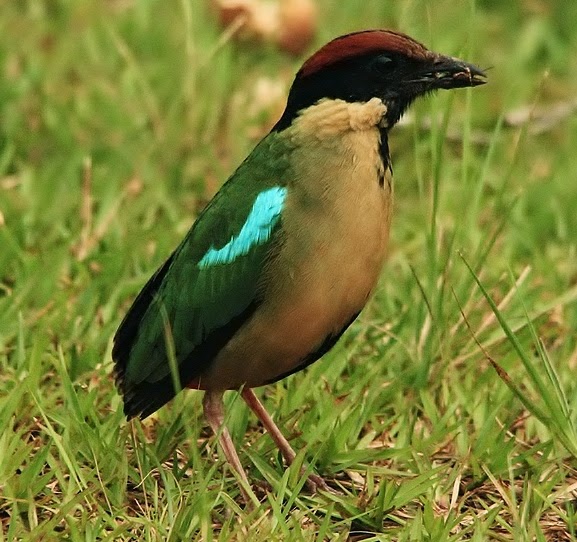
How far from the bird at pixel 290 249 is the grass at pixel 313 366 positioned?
0.22 metres

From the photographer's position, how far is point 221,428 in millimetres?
4332

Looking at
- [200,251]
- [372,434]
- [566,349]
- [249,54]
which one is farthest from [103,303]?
[249,54]

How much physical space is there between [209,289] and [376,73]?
942 millimetres

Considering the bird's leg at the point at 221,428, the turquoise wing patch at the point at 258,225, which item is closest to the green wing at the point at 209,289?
the turquoise wing patch at the point at 258,225

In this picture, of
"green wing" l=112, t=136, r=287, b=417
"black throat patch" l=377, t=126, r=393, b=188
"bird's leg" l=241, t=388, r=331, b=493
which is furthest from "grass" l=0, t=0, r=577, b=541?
"black throat patch" l=377, t=126, r=393, b=188

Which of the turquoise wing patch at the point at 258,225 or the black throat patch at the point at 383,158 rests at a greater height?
the black throat patch at the point at 383,158

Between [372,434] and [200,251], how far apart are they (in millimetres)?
905

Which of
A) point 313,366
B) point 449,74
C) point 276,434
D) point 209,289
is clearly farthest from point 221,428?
point 449,74

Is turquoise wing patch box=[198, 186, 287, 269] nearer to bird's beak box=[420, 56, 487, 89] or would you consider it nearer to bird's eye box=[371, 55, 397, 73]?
bird's eye box=[371, 55, 397, 73]

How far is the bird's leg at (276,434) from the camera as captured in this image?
15.2 ft

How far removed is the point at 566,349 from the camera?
554cm

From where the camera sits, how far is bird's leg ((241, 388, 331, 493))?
4.62 meters

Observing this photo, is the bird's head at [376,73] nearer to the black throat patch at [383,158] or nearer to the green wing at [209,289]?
the black throat patch at [383,158]

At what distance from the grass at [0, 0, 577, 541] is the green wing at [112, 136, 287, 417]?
181 millimetres
